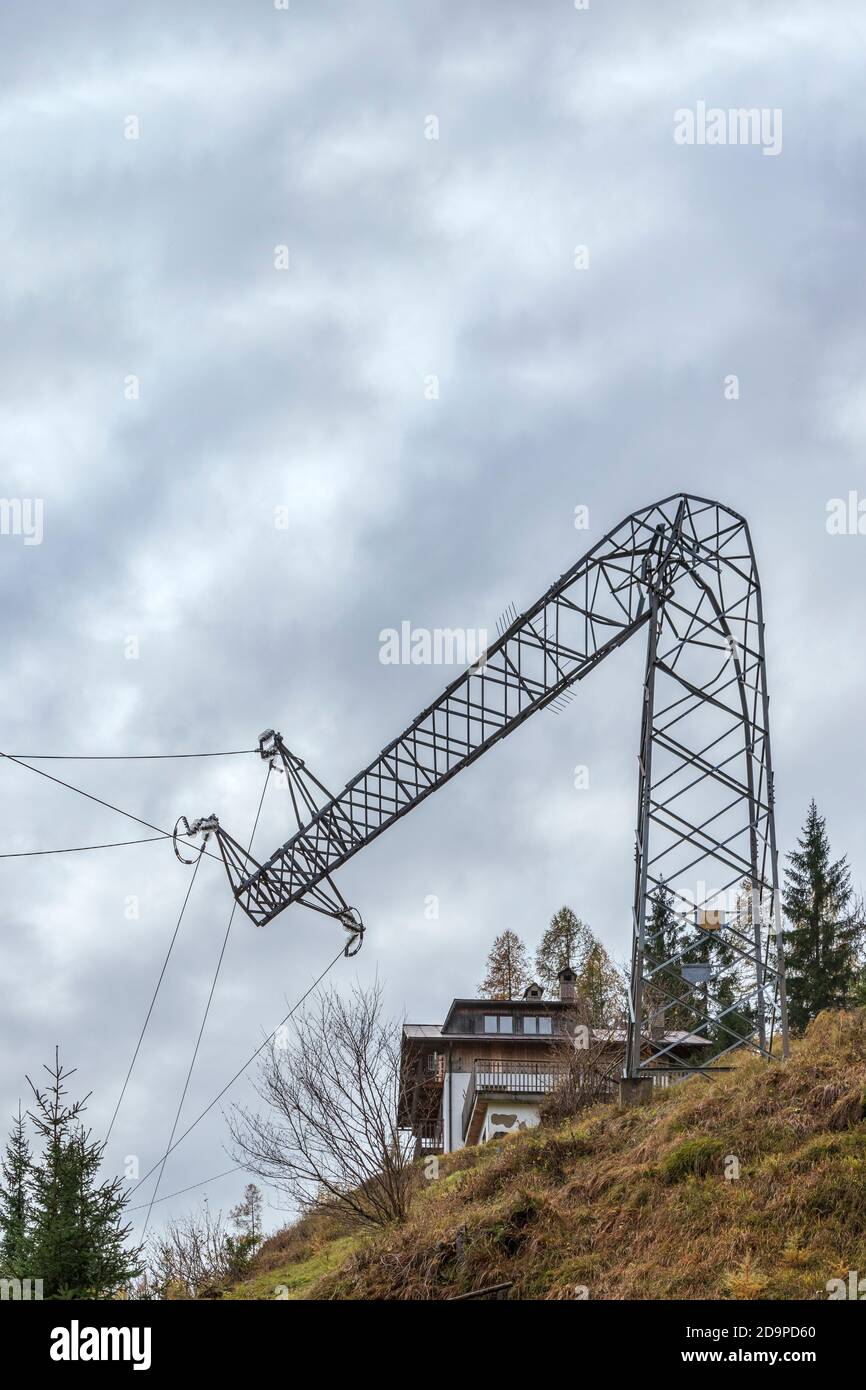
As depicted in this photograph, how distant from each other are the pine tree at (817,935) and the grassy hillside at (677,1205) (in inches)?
1011

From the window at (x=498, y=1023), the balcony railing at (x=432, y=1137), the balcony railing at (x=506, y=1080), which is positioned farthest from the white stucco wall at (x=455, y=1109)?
the balcony railing at (x=506, y=1080)

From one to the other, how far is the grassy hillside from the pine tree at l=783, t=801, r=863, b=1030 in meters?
25.7

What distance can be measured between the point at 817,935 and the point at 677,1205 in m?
37.7

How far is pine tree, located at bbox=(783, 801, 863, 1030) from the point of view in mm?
48750

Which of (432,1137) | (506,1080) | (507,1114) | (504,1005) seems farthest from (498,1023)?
(432,1137)

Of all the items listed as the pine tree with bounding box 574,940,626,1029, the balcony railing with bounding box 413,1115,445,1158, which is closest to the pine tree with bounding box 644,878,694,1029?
the pine tree with bounding box 574,940,626,1029

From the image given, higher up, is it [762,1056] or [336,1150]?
[762,1056]

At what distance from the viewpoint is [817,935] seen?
53.3 meters

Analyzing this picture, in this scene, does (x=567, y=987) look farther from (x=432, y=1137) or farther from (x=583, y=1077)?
(x=583, y=1077)
